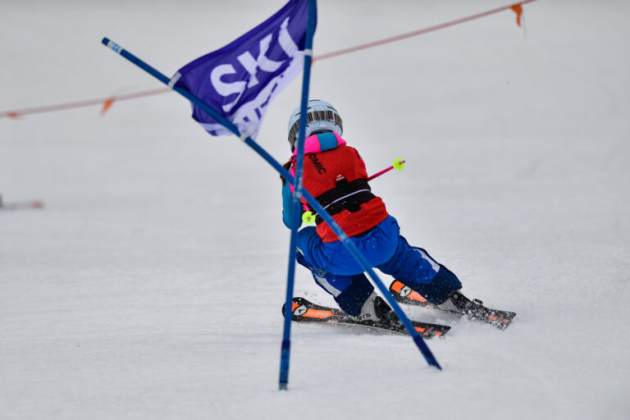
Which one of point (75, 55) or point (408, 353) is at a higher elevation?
point (75, 55)

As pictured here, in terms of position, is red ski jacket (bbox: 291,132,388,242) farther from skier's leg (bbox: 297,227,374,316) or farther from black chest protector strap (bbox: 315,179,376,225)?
skier's leg (bbox: 297,227,374,316)

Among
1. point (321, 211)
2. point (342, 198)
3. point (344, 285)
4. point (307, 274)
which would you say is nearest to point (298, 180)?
point (321, 211)

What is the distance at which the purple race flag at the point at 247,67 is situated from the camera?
2404 millimetres

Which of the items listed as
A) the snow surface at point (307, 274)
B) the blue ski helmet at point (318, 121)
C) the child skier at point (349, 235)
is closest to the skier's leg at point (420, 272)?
the child skier at point (349, 235)

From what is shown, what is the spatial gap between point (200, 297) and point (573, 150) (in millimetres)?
8192

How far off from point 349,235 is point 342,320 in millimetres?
668

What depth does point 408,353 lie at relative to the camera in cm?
265

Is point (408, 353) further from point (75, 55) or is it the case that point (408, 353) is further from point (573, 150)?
point (75, 55)

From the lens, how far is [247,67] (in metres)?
2.42

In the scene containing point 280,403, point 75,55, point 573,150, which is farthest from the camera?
point 75,55

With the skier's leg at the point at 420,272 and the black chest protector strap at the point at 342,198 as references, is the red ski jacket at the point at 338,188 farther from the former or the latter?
the skier's leg at the point at 420,272

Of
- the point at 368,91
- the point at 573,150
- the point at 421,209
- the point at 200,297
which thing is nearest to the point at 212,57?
the point at 200,297

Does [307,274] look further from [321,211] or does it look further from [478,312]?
[321,211]

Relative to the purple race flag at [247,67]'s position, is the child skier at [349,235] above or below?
below
